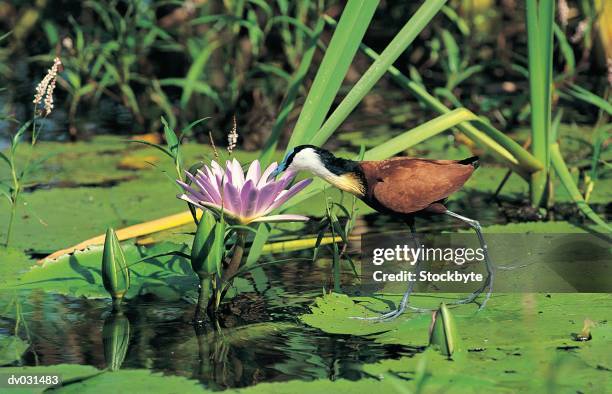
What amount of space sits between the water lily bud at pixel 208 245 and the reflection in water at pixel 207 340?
0.18 m

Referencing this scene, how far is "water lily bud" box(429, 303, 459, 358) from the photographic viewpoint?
2.76m

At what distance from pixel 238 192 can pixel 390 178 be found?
1.37 feet

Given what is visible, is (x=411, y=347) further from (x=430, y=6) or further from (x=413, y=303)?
(x=430, y=6)

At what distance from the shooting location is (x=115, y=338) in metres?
3.06

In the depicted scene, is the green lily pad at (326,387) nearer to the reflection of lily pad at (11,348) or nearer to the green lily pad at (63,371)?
the green lily pad at (63,371)

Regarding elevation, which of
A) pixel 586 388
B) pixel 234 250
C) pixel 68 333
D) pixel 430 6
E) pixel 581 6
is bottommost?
pixel 586 388

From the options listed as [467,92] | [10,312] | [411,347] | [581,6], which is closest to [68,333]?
[10,312]

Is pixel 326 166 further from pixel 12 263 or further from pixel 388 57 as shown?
pixel 12 263

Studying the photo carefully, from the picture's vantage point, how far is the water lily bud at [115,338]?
112 inches

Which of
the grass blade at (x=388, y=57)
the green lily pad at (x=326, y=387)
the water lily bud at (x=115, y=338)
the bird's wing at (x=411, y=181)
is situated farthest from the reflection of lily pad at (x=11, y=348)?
the grass blade at (x=388, y=57)

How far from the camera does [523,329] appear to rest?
9.98ft

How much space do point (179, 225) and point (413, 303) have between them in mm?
1058

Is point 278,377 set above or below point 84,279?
below

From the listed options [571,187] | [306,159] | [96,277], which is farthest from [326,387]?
[571,187]
